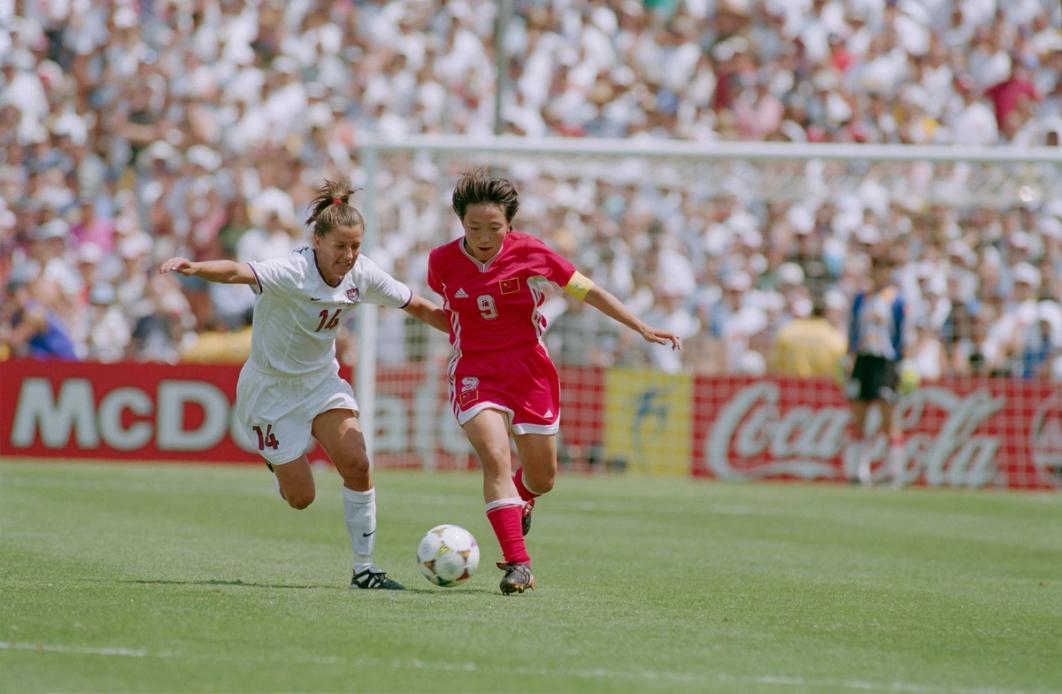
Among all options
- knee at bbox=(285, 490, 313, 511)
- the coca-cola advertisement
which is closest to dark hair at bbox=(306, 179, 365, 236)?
knee at bbox=(285, 490, 313, 511)

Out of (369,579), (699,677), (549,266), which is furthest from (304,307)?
(699,677)

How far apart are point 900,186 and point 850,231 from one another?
121cm

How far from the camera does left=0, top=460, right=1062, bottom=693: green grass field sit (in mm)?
6266

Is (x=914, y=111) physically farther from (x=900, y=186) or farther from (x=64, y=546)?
(x=64, y=546)

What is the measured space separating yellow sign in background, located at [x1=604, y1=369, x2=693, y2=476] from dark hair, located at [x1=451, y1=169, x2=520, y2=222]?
1164cm

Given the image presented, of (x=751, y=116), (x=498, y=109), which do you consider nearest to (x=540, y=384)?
(x=498, y=109)

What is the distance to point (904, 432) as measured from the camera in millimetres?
20469

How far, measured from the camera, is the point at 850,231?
2302cm

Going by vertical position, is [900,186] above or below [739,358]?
above

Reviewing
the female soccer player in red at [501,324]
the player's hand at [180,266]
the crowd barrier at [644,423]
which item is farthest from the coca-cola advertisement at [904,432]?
the player's hand at [180,266]

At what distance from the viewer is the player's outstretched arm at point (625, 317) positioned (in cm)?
914

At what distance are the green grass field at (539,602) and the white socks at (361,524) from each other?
344 mm

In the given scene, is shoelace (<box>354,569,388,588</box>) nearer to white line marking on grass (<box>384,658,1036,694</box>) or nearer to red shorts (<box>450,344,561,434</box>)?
red shorts (<box>450,344,561,434</box>)

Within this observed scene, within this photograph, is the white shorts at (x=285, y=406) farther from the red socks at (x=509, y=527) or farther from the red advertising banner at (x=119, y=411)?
the red advertising banner at (x=119, y=411)
